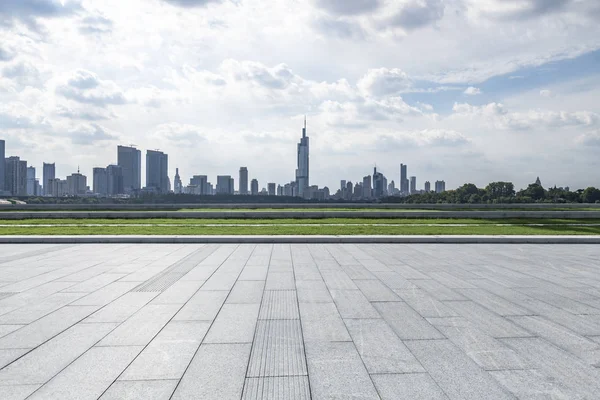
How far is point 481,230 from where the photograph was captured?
61.9 ft

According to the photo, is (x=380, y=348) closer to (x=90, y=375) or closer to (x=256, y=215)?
(x=90, y=375)

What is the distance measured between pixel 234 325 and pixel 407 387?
274cm

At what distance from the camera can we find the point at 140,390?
3.77 meters

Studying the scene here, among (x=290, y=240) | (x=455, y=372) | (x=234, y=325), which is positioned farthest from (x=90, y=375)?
(x=290, y=240)

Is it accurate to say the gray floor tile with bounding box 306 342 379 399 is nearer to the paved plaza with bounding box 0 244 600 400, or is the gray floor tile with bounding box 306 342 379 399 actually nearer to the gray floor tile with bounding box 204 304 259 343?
the paved plaza with bounding box 0 244 600 400

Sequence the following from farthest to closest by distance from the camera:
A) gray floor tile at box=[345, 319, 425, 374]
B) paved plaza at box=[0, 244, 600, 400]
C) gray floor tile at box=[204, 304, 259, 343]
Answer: gray floor tile at box=[204, 304, 259, 343], gray floor tile at box=[345, 319, 425, 374], paved plaza at box=[0, 244, 600, 400]

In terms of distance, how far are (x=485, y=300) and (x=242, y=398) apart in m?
5.21

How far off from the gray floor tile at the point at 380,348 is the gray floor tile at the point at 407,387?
0.14m

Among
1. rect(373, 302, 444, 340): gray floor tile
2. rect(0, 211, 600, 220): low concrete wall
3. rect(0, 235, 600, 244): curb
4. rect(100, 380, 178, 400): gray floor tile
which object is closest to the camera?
rect(100, 380, 178, 400): gray floor tile

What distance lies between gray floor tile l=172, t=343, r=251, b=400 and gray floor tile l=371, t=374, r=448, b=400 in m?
1.42

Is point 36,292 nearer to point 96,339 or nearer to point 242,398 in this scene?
point 96,339

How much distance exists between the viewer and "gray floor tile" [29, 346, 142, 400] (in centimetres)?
371

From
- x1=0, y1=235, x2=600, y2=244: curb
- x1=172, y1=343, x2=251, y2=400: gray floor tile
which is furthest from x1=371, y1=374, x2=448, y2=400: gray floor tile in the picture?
x1=0, y1=235, x2=600, y2=244: curb

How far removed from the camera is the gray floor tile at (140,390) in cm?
364
